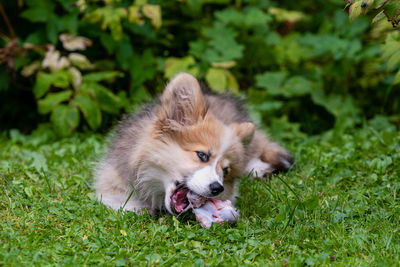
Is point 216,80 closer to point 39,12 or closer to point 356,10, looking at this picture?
point 39,12

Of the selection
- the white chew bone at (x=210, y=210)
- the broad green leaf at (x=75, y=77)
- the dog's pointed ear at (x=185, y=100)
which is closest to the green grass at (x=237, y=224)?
the white chew bone at (x=210, y=210)

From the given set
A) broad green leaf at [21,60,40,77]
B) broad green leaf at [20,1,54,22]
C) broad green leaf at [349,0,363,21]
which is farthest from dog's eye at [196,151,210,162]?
broad green leaf at [20,1,54,22]

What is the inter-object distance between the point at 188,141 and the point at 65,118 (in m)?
2.32

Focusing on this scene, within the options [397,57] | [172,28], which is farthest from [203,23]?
[397,57]

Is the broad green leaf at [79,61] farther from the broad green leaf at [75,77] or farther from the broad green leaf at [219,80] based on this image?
the broad green leaf at [219,80]

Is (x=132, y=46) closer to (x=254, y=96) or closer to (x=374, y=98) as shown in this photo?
(x=254, y=96)

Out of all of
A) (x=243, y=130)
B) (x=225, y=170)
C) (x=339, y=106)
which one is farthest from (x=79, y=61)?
(x=339, y=106)

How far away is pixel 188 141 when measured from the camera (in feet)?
11.6

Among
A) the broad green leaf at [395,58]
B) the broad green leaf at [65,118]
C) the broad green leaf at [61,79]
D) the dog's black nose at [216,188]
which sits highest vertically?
the broad green leaf at [395,58]

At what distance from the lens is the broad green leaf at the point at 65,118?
5355mm

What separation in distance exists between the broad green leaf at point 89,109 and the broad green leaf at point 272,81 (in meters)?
2.17

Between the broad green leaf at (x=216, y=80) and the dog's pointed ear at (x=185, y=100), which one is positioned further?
the broad green leaf at (x=216, y=80)

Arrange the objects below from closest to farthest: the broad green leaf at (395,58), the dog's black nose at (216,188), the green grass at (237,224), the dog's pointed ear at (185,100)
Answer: the green grass at (237,224) < the dog's black nose at (216,188) < the dog's pointed ear at (185,100) < the broad green leaf at (395,58)

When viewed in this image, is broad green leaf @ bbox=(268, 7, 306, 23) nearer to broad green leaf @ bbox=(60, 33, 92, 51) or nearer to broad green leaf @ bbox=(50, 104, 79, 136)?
broad green leaf @ bbox=(60, 33, 92, 51)
